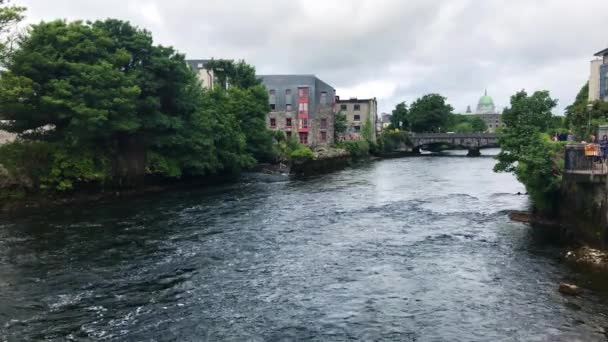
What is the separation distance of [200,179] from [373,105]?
88.6 meters

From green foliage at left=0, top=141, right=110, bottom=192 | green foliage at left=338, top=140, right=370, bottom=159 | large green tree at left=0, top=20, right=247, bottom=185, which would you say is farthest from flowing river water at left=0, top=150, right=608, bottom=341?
green foliage at left=338, top=140, right=370, bottom=159

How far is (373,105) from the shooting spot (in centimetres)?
13462

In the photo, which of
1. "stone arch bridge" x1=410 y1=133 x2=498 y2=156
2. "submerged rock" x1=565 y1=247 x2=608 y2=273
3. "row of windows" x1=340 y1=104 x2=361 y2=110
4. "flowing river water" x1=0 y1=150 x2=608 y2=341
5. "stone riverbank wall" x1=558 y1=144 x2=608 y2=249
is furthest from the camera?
"row of windows" x1=340 y1=104 x2=361 y2=110

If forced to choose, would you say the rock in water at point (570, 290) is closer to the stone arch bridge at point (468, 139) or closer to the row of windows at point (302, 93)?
the row of windows at point (302, 93)

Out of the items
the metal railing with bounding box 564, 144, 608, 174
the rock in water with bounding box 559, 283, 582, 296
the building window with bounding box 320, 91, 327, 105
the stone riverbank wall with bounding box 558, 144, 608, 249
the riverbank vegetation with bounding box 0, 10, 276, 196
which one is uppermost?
the building window with bounding box 320, 91, 327, 105

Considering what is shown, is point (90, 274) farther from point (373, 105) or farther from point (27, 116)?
point (373, 105)

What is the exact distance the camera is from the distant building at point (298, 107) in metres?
99.6

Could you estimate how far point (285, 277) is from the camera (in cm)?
1975

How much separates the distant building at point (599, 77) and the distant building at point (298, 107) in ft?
169

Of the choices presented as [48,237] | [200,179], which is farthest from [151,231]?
[200,179]

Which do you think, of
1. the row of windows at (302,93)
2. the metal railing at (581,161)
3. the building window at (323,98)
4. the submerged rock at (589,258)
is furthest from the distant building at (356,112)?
the submerged rock at (589,258)

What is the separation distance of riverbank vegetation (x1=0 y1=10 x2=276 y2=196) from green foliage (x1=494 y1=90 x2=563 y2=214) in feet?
101

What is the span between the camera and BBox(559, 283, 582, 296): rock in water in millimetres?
17125

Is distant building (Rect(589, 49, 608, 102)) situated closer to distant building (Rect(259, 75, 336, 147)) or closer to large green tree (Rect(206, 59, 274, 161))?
large green tree (Rect(206, 59, 274, 161))
